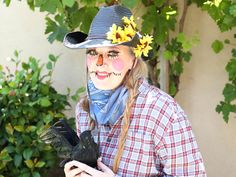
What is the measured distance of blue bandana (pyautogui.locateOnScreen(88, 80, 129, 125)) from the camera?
1.84 meters

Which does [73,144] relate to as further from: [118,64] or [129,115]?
[118,64]

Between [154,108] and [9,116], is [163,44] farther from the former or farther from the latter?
[154,108]

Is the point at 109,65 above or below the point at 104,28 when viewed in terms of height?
below

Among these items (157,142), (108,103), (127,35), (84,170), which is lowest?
(84,170)

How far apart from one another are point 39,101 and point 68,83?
0.74 m

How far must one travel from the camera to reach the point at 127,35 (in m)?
1.81

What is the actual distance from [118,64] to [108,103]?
0.17 m

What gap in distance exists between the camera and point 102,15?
73.7 inches

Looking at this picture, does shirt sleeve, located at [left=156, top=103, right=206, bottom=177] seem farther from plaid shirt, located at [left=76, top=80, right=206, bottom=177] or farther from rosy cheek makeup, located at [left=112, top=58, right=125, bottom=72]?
rosy cheek makeup, located at [left=112, top=58, right=125, bottom=72]

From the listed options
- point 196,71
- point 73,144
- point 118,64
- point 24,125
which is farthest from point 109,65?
point 196,71

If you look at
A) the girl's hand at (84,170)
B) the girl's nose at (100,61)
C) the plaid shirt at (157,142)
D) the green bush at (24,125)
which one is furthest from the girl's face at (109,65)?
the green bush at (24,125)

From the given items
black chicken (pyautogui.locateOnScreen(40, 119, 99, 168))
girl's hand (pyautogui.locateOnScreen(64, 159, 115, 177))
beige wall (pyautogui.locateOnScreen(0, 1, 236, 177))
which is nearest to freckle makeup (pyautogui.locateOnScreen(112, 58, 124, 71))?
black chicken (pyautogui.locateOnScreen(40, 119, 99, 168))

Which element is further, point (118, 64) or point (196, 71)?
point (196, 71)

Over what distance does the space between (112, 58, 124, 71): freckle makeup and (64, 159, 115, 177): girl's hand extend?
377 mm
